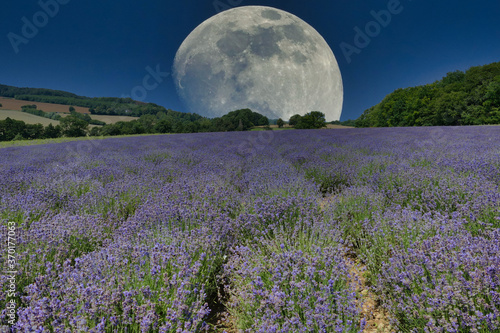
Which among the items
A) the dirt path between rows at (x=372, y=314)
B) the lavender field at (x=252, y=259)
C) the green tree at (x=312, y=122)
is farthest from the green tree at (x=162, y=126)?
the dirt path between rows at (x=372, y=314)

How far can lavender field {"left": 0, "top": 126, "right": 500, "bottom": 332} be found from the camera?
1.23 meters

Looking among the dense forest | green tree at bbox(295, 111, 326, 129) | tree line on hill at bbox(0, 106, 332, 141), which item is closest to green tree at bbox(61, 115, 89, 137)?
tree line on hill at bbox(0, 106, 332, 141)

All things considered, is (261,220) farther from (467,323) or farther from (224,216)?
(467,323)

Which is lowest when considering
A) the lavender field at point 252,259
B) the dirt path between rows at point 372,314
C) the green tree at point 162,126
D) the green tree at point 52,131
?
the dirt path between rows at point 372,314

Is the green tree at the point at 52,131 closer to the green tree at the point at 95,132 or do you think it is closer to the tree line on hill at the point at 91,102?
the green tree at the point at 95,132

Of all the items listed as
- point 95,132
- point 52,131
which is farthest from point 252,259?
point 52,131

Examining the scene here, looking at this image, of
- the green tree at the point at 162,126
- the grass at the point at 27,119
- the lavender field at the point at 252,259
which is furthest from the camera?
the grass at the point at 27,119

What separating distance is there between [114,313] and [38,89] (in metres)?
83.0

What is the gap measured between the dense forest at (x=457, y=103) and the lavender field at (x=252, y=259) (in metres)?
31.0

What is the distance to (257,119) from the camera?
157 feet

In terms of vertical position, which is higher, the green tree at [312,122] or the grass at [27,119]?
the green tree at [312,122]

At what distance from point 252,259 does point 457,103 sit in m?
37.5

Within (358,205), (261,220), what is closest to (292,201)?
(261,220)

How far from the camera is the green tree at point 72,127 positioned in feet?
102
